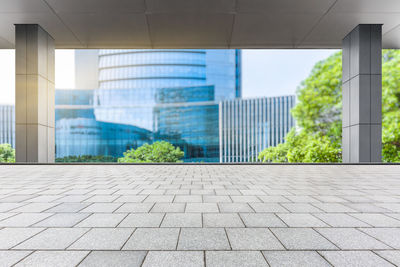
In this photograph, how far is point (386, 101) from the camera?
18359mm

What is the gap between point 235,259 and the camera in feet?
6.40

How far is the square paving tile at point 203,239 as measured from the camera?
2166 millimetres

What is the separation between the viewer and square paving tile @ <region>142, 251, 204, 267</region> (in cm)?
188

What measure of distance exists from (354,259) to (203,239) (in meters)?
1.27

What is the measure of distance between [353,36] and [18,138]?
1469cm

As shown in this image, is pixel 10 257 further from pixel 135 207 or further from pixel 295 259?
pixel 295 259

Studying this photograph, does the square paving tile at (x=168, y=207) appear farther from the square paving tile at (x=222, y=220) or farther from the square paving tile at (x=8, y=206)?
the square paving tile at (x=8, y=206)

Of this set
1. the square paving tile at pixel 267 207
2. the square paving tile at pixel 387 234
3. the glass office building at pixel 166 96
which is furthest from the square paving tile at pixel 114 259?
the glass office building at pixel 166 96

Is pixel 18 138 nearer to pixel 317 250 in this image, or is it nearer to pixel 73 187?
pixel 73 187

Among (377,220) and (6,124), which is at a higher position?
(6,124)

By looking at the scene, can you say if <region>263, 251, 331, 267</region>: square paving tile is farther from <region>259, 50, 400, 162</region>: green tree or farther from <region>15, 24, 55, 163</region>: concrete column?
<region>259, 50, 400, 162</region>: green tree

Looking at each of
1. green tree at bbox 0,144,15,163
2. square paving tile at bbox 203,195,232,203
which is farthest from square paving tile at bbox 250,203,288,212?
green tree at bbox 0,144,15,163

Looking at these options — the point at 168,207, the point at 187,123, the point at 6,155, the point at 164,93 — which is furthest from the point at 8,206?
the point at 164,93

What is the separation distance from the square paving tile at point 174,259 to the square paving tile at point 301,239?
2.74 feet
